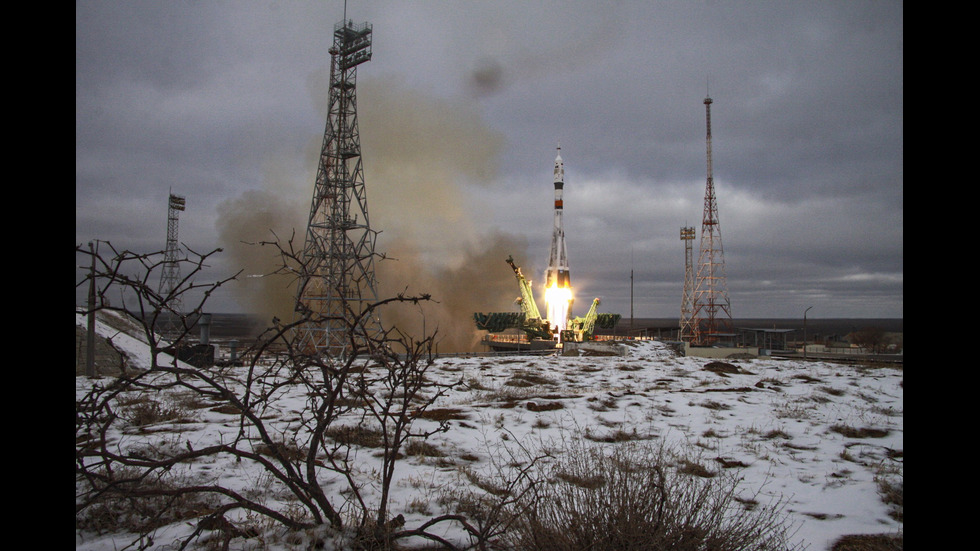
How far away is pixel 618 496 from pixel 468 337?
206ft

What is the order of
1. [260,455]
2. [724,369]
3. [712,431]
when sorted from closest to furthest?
[260,455] < [712,431] < [724,369]

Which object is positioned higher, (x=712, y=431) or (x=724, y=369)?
(x=712, y=431)

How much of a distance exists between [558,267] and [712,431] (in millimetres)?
41678

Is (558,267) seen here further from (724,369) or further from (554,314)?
(724,369)

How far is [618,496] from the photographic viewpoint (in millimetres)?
3406

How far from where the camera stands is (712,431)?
7.75m

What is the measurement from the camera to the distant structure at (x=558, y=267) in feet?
161

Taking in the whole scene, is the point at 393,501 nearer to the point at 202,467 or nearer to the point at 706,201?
the point at 202,467

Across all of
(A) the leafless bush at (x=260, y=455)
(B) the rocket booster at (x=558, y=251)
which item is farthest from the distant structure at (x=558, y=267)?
(A) the leafless bush at (x=260, y=455)

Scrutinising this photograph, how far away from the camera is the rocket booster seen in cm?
4919

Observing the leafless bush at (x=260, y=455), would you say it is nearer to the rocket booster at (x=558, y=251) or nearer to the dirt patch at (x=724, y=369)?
the dirt patch at (x=724, y=369)

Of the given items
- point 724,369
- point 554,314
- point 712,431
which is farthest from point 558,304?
point 712,431

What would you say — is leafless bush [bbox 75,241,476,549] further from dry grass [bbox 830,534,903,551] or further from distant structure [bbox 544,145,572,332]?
distant structure [bbox 544,145,572,332]
